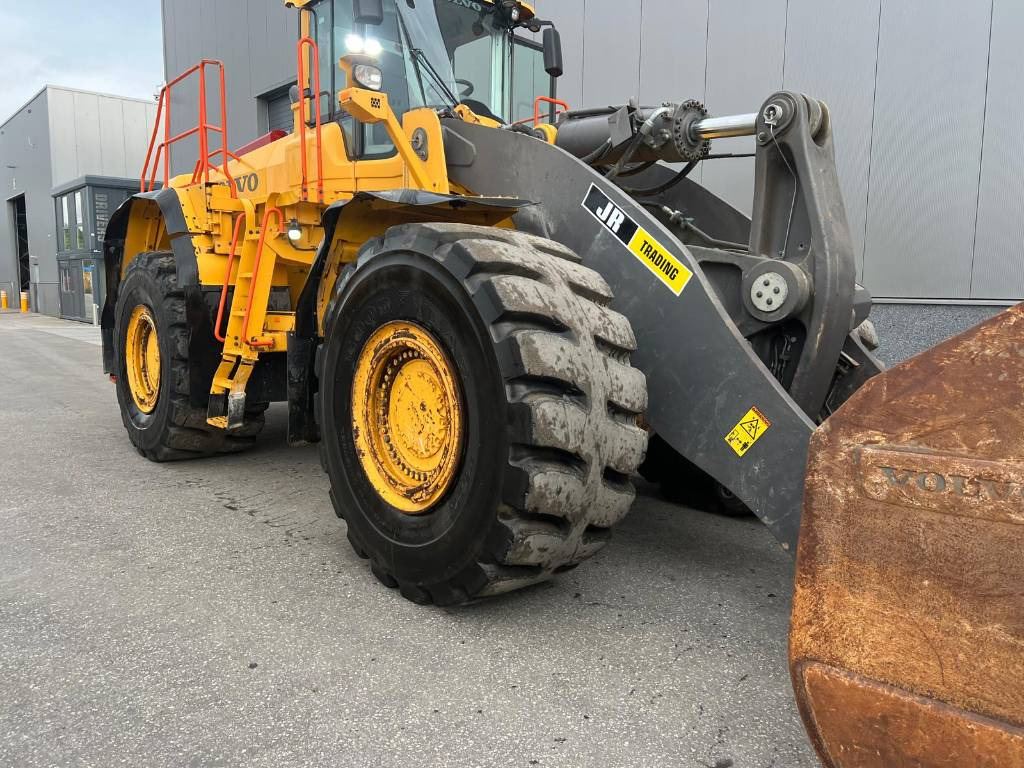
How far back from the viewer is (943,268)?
717cm

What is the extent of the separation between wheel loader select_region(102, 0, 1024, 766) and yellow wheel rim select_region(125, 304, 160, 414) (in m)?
0.28

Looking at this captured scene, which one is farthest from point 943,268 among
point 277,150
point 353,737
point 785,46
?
point 353,737

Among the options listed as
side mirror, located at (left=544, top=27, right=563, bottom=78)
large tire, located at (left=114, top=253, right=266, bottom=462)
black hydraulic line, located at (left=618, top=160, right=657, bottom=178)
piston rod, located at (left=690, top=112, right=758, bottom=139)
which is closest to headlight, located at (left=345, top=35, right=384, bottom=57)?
side mirror, located at (left=544, top=27, right=563, bottom=78)

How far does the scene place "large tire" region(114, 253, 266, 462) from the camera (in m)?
4.97

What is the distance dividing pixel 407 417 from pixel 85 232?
23472 millimetres

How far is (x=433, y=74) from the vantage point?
A: 4121 mm

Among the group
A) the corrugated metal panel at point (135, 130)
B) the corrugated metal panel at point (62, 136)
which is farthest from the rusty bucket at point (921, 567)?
the corrugated metal panel at point (135, 130)

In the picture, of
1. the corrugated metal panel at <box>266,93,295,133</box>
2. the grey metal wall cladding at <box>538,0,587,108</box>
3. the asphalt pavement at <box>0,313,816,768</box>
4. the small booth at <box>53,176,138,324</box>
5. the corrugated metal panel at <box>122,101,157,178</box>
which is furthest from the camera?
the corrugated metal panel at <box>122,101,157,178</box>

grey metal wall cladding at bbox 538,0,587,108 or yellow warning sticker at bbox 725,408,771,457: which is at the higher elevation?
grey metal wall cladding at bbox 538,0,587,108

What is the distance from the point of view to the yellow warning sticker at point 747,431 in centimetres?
253

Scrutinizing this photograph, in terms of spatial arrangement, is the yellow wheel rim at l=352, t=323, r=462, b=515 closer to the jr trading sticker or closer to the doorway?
the jr trading sticker

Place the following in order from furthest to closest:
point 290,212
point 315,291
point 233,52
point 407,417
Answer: point 233,52, point 290,212, point 315,291, point 407,417

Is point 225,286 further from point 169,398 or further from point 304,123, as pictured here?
point 304,123

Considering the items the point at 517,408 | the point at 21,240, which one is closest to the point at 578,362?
the point at 517,408
